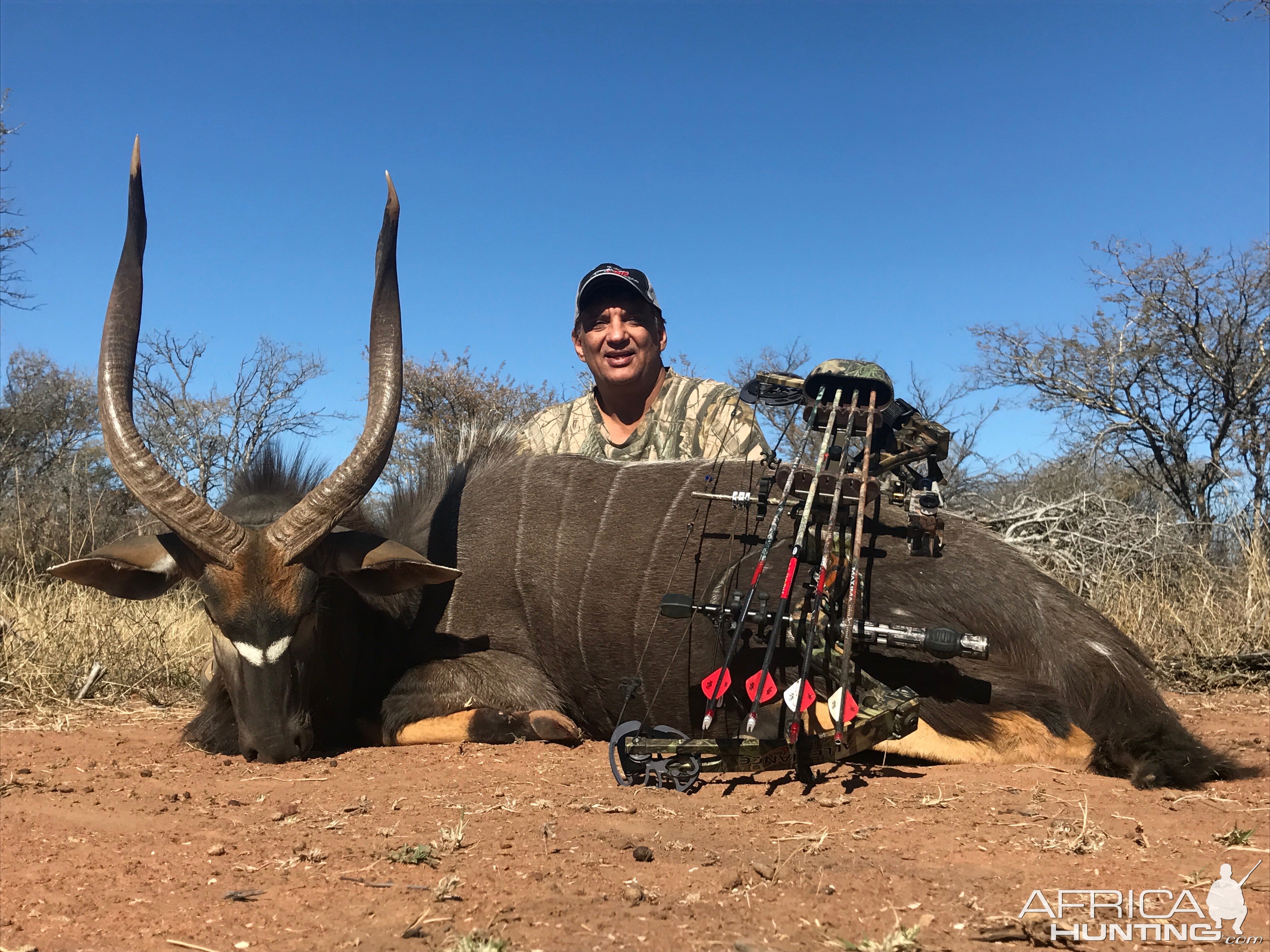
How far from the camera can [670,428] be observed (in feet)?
18.9

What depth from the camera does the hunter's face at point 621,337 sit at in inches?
229

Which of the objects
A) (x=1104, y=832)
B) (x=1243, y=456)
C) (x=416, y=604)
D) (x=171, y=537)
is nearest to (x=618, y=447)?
(x=416, y=604)

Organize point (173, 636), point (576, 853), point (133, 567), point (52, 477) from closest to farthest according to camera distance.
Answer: point (576, 853)
point (133, 567)
point (173, 636)
point (52, 477)

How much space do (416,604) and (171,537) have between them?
1.05 metres

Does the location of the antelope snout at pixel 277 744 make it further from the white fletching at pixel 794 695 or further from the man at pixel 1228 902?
the man at pixel 1228 902

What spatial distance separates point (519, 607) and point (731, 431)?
1.95 m

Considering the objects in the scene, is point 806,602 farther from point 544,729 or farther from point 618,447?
point 618,447

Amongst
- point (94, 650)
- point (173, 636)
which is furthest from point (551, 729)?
point (173, 636)

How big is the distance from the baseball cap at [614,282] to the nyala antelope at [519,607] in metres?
1.64

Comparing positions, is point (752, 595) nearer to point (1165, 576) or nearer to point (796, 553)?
point (796, 553)

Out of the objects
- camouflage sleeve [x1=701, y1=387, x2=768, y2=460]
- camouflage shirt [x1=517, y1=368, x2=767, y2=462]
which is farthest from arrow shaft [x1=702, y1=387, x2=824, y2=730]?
camouflage shirt [x1=517, y1=368, x2=767, y2=462]

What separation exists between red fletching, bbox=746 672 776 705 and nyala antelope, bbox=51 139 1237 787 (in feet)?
0.97

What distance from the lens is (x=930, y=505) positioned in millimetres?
3176

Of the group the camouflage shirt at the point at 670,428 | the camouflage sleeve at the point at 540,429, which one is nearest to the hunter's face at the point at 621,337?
the camouflage shirt at the point at 670,428
